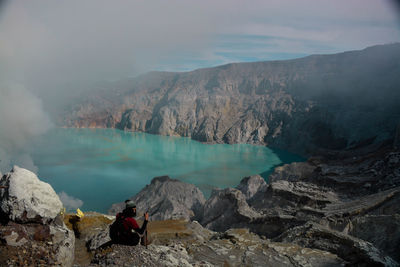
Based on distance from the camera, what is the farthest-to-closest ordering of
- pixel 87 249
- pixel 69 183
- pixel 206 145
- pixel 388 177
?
pixel 206 145 < pixel 69 183 < pixel 388 177 < pixel 87 249

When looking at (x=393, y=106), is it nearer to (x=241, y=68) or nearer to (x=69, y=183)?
(x=69, y=183)

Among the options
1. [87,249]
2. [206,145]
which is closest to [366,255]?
[87,249]

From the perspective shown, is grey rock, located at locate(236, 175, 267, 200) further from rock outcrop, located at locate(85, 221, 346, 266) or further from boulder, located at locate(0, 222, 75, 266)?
boulder, located at locate(0, 222, 75, 266)

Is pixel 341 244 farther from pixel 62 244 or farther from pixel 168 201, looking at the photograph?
pixel 168 201

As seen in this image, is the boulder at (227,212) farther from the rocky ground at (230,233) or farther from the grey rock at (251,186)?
the grey rock at (251,186)

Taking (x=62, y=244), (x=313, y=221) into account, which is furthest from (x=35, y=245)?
(x=313, y=221)

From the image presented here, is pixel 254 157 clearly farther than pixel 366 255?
Yes

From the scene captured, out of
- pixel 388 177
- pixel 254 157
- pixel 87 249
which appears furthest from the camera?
pixel 254 157
